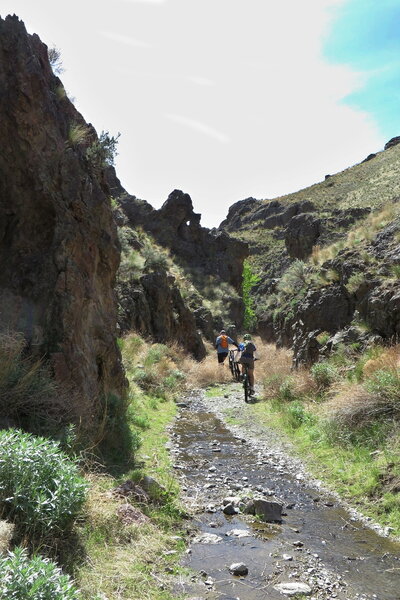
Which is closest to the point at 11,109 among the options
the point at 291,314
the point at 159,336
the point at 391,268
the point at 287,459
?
the point at 287,459

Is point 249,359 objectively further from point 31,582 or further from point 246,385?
point 31,582

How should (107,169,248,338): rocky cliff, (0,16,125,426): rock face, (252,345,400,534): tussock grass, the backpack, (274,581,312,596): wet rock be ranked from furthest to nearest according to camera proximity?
1. (107,169,248,338): rocky cliff
2. the backpack
3. (0,16,125,426): rock face
4. (252,345,400,534): tussock grass
5. (274,581,312,596): wet rock

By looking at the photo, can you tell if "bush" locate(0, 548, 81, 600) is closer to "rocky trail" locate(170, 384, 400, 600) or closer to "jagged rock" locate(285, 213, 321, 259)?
"rocky trail" locate(170, 384, 400, 600)

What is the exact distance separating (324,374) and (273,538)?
7.07m

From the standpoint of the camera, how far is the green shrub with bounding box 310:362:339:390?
491 inches

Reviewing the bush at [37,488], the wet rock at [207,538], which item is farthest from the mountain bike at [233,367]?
the bush at [37,488]

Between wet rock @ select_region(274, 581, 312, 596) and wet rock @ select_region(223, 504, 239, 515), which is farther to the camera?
wet rock @ select_region(223, 504, 239, 515)

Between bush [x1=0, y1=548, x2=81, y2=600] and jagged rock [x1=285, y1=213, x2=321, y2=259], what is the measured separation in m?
41.2

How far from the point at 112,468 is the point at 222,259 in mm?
42880

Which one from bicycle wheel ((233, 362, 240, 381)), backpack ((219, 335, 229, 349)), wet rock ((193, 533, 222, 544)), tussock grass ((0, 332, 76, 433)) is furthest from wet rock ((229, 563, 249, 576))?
bicycle wheel ((233, 362, 240, 381))

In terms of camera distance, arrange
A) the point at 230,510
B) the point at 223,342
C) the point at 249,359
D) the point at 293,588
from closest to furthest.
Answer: the point at 293,588 → the point at 230,510 → the point at 249,359 → the point at 223,342

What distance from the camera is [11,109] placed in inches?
391

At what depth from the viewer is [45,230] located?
401 inches

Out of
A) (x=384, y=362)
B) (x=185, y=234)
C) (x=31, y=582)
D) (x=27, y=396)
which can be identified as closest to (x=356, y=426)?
(x=384, y=362)
